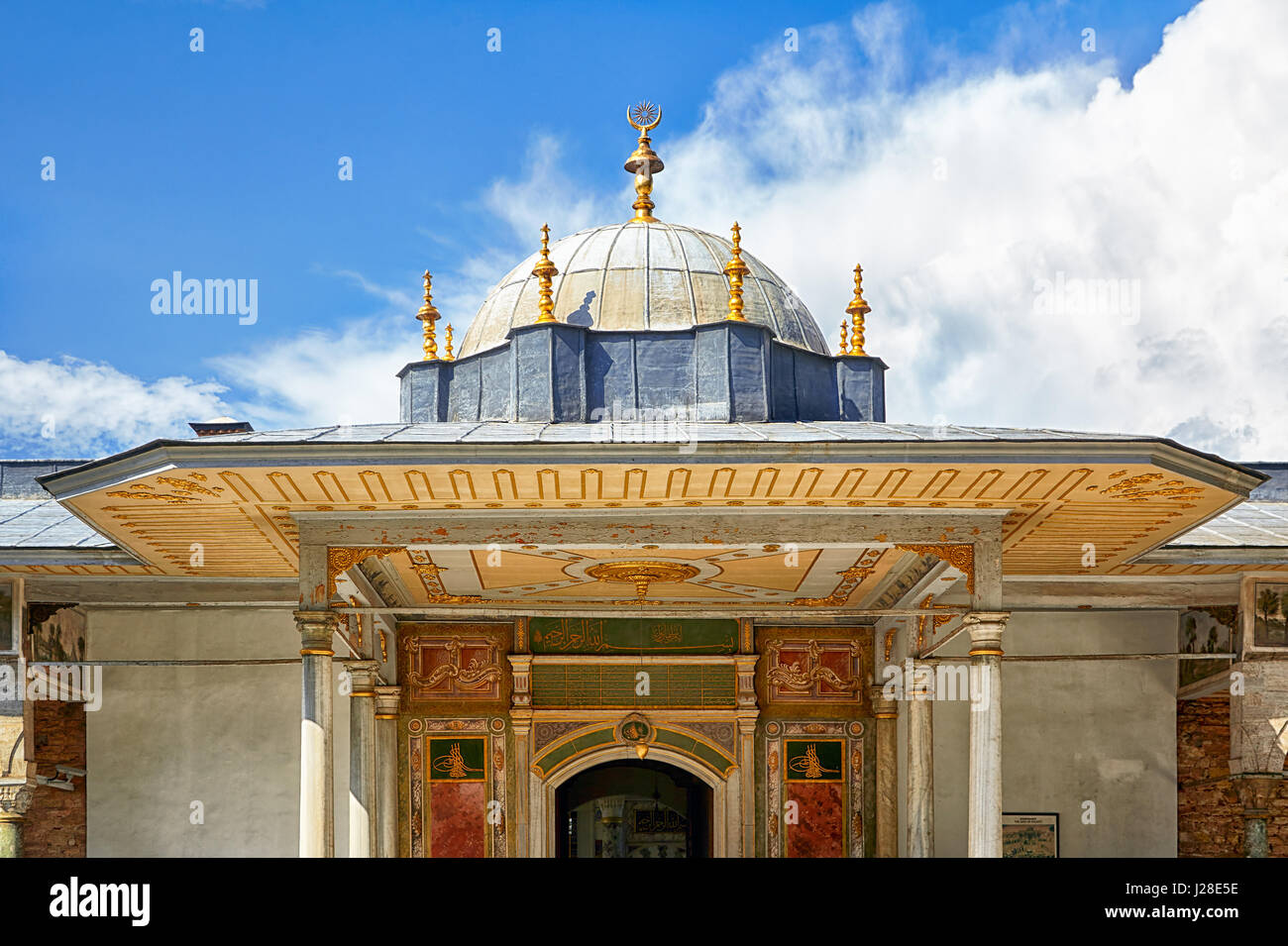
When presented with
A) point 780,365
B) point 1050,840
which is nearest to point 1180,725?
point 1050,840

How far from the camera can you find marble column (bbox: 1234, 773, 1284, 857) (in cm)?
1175

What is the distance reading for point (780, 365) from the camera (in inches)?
516

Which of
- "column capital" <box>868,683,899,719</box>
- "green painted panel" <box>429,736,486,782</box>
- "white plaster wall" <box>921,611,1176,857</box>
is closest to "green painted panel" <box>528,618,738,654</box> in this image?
"green painted panel" <box>429,736,486,782</box>

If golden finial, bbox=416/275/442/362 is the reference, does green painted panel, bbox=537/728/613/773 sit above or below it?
below

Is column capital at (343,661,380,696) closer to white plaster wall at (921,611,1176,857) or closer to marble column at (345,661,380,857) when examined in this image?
marble column at (345,661,380,857)

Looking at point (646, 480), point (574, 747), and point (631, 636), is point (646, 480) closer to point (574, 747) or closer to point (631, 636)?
point (631, 636)

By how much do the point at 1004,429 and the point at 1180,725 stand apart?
591 cm

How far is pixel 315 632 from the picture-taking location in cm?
898

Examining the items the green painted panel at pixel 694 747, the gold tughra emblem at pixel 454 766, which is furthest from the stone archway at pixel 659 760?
the gold tughra emblem at pixel 454 766

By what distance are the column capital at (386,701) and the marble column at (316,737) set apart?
458 cm

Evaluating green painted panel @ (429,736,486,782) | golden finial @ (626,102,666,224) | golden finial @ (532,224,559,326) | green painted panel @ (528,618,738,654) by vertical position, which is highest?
golden finial @ (626,102,666,224)

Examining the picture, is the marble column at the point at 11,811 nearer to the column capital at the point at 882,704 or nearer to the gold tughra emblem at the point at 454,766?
the gold tughra emblem at the point at 454,766

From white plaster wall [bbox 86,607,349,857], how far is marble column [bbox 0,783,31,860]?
113 centimetres

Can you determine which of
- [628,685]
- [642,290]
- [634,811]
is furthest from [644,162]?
[634,811]
